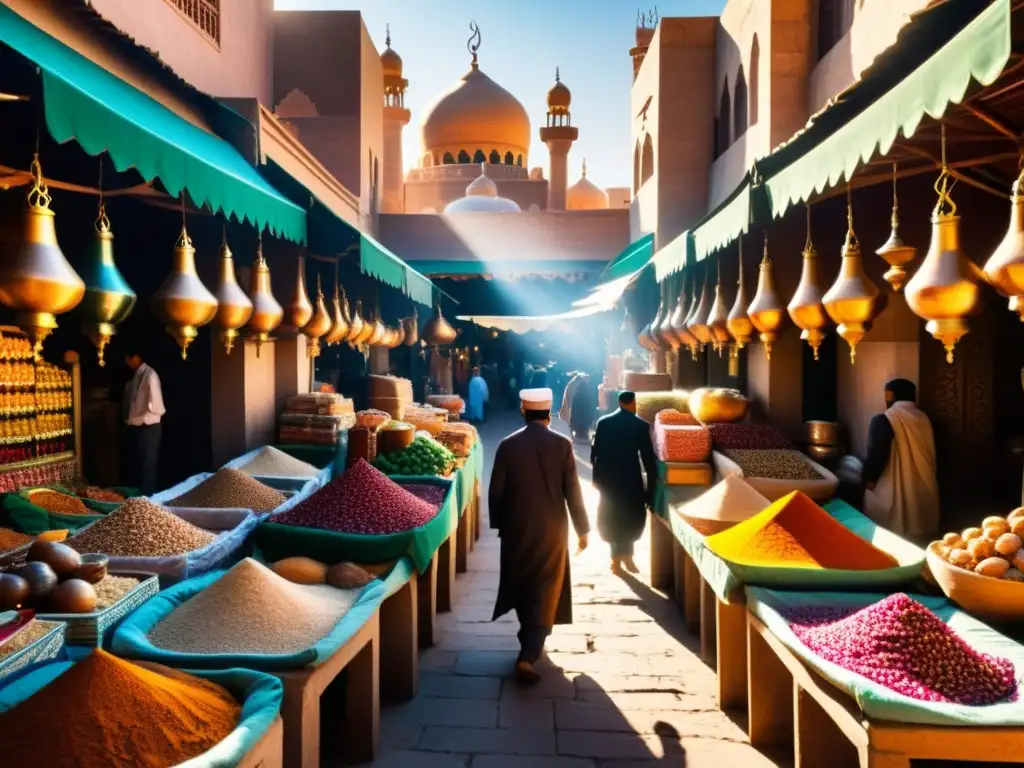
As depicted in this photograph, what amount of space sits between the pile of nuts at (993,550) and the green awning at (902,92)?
4.47 feet

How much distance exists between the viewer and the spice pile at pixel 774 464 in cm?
470

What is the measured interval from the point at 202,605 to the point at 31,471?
11.7ft

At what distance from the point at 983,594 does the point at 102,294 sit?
3.10 metres

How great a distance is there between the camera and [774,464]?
189 inches

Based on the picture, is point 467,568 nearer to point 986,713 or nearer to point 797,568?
point 797,568

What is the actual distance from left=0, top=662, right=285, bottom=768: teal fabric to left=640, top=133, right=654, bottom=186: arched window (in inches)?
460

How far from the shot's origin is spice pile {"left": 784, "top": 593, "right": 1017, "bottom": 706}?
217 cm

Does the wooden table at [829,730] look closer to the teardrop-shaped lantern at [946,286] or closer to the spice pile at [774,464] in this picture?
the teardrop-shaped lantern at [946,286]

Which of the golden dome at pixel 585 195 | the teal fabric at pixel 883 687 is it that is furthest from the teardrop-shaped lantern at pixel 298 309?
the golden dome at pixel 585 195

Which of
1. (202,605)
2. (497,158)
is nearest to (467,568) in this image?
(202,605)

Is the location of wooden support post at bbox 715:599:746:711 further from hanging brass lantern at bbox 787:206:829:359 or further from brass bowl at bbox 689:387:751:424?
brass bowl at bbox 689:387:751:424

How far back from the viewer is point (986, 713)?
6.68 feet

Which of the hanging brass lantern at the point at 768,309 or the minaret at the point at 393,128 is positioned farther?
the minaret at the point at 393,128

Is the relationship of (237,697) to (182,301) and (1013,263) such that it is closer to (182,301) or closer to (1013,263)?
(182,301)
